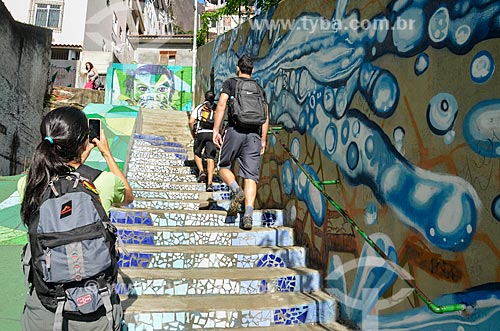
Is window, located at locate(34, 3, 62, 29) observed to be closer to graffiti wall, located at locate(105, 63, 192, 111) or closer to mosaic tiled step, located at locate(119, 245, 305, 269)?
graffiti wall, located at locate(105, 63, 192, 111)

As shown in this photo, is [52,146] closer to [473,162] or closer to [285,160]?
[473,162]

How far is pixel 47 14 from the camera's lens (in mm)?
21188

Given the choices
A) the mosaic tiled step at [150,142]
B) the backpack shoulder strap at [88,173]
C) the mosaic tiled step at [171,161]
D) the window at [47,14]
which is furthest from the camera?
the window at [47,14]

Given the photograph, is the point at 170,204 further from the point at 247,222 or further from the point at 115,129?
the point at 115,129

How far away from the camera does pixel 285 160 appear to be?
459cm

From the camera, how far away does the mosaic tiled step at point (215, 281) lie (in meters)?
3.13

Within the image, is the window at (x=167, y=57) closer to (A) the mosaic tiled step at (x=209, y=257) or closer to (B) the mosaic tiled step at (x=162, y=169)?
(B) the mosaic tiled step at (x=162, y=169)

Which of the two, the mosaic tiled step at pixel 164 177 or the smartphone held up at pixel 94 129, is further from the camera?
the mosaic tiled step at pixel 164 177

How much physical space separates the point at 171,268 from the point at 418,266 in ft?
6.71

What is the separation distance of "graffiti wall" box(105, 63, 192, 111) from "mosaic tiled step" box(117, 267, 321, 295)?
51.7 ft

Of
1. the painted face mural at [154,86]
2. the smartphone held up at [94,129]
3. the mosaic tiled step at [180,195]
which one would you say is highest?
the painted face mural at [154,86]

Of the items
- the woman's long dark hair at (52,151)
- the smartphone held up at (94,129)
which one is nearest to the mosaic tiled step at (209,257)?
the smartphone held up at (94,129)

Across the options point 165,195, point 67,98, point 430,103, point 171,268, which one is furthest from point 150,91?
point 430,103

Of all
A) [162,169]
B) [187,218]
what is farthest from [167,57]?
[187,218]
